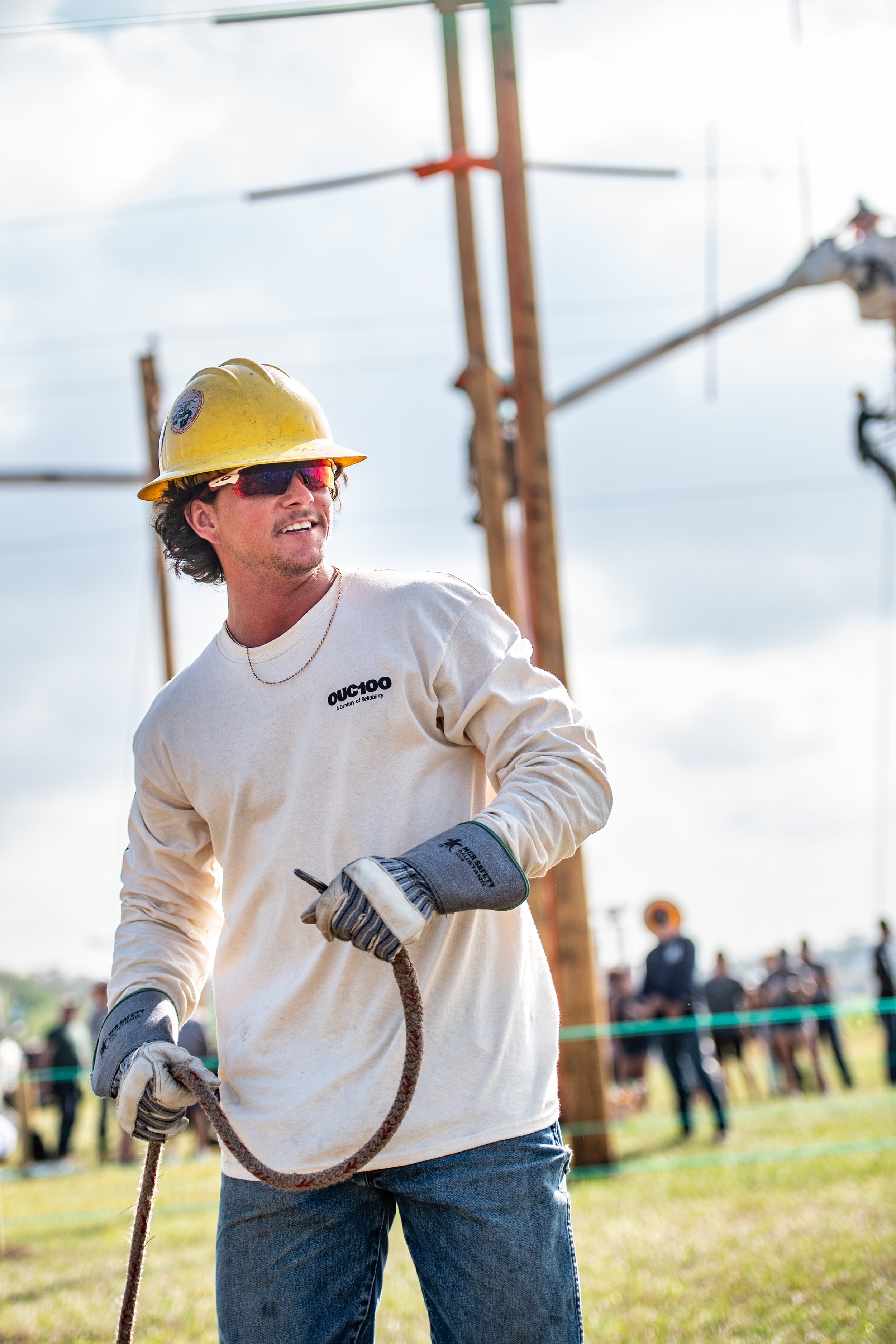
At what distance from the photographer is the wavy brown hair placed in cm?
278

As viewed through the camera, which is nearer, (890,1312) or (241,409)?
(241,409)

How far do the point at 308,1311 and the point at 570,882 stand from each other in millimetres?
6133

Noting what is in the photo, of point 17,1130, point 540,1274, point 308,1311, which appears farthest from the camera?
point 17,1130

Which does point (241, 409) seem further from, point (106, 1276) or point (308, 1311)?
point (106, 1276)

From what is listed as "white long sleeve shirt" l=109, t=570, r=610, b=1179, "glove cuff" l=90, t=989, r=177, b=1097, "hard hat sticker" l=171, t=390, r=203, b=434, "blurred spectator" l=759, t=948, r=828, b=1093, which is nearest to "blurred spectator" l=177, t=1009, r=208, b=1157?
"glove cuff" l=90, t=989, r=177, b=1097

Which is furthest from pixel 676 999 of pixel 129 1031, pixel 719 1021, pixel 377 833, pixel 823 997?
pixel 377 833

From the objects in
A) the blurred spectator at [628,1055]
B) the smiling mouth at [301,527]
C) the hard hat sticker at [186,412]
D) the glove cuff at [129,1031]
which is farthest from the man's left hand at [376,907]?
the blurred spectator at [628,1055]

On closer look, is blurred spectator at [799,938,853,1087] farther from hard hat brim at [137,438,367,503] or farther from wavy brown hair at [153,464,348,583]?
hard hat brim at [137,438,367,503]

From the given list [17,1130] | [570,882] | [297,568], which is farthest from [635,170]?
[17,1130]

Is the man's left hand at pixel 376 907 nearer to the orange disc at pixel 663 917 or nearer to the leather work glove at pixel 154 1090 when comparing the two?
the leather work glove at pixel 154 1090

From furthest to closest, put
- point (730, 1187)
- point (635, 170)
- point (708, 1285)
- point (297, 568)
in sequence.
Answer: point (635, 170) → point (730, 1187) → point (708, 1285) → point (297, 568)

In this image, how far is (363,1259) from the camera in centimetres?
239

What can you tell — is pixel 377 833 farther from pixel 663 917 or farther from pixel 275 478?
pixel 663 917

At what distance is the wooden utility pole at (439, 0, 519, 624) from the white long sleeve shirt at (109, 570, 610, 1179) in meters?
6.56
